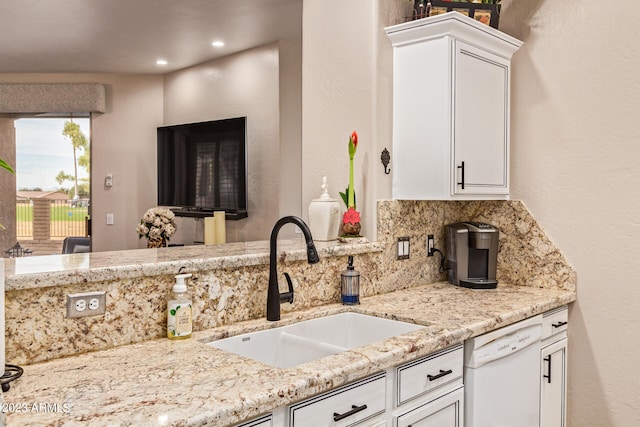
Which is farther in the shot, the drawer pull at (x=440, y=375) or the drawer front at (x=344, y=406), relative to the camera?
the drawer pull at (x=440, y=375)

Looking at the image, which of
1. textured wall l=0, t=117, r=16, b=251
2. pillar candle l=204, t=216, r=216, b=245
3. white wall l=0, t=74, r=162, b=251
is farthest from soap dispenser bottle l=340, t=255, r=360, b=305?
textured wall l=0, t=117, r=16, b=251

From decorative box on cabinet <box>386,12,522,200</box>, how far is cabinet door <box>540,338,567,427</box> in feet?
2.55

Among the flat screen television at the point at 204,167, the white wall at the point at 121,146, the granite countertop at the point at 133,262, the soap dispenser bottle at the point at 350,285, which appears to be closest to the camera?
the granite countertop at the point at 133,262

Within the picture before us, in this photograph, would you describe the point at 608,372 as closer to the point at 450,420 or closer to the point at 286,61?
the point at 450,420

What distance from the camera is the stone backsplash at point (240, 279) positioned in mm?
1435

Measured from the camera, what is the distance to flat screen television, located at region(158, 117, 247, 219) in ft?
16.2

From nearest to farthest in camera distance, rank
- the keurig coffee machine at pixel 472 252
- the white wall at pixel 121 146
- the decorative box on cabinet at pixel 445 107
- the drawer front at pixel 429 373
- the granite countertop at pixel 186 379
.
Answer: the granite countertop at pixel 186 379 < the drawer front at pixel 429 373 < the decorative box on cabinet at pixel 445 107 < the keurig coffee machine at pixel 472 252 < the white wall at pixel 121 146

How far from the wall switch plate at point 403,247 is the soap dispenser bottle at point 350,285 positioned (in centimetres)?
41

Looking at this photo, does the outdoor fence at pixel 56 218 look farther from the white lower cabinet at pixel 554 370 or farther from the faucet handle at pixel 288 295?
the white lower cabinet at pixel 554 370

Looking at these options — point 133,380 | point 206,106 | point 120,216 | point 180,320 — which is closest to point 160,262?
point 180,320

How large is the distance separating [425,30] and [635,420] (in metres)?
1.96

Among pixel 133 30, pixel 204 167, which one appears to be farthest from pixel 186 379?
pixel 204 167

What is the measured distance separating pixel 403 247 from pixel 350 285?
479 mm

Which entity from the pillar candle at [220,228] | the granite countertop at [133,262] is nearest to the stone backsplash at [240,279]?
the granite countertop at [133,262]
